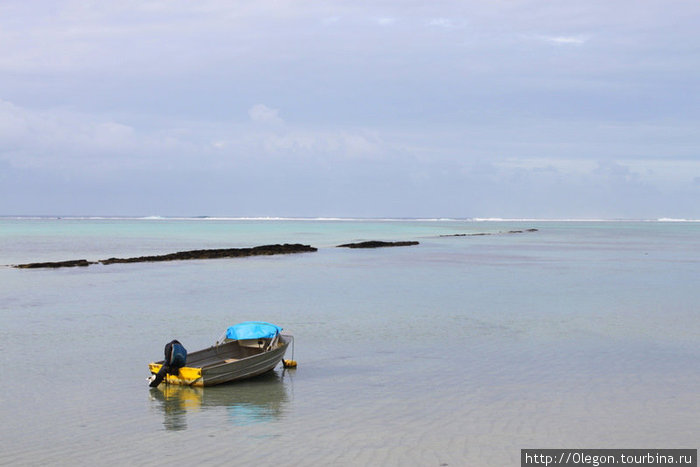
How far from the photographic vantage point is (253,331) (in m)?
17.9

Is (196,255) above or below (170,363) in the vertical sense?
above

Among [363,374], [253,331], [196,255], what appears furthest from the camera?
[196,255]

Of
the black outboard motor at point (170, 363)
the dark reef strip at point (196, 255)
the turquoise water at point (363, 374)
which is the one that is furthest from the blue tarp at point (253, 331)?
the dark reef strip at point (196, 255)

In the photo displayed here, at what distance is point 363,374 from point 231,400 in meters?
3.68

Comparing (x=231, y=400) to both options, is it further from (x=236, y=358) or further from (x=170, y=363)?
(x=236, y=358)

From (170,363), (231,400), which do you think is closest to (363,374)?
(231,400)

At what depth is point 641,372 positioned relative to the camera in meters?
17.6

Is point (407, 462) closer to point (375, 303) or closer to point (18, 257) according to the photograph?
point (375, 303)

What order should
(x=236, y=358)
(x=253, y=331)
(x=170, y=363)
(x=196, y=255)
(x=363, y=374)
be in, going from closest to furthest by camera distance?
(x=170, y=363) < (x=363, y=374) < (x=236, y=358) < (x=253, y=331) < (x=196, y=255)

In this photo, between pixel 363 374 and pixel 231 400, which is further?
pixel 363 374

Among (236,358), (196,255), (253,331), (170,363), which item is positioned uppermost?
(196,255)

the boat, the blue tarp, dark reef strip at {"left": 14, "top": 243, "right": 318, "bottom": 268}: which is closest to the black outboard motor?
the boat

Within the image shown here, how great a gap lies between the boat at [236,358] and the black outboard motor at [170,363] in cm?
13

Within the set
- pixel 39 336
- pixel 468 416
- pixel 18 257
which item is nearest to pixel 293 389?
pixel 468 416
